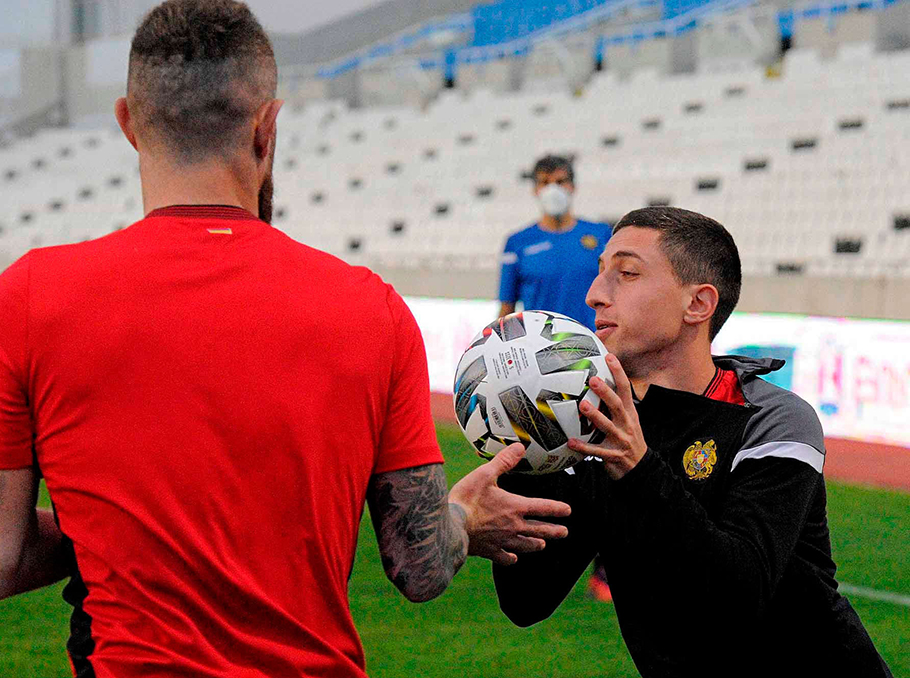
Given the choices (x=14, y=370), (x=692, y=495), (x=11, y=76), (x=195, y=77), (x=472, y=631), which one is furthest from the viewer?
(x=11, y=76)

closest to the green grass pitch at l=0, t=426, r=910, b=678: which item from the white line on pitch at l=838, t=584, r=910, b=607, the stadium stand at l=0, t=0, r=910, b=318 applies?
the white line on pitch at l=838, t=584, r=910, b=607

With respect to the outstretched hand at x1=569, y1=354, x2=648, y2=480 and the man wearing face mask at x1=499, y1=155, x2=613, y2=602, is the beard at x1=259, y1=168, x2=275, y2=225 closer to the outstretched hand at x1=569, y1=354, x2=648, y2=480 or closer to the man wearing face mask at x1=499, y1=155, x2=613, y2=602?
the outstretched hand at x1=569, y1=354, x2=648, y2=480

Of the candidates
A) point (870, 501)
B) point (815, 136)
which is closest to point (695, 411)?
point (870, 501)

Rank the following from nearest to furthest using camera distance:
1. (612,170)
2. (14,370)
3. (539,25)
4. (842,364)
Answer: (14,370)
(842,364)
(612,170)
(539,25)

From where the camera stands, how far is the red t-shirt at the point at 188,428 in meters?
1.63

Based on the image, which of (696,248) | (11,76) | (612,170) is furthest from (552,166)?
(11,76)

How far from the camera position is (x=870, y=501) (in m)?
8.27

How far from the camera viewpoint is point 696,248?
2.51 meters

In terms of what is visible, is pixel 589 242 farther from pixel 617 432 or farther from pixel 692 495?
pixel 617 432

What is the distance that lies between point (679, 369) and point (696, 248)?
26cm

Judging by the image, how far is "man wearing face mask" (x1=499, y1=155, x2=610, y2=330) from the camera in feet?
23.4

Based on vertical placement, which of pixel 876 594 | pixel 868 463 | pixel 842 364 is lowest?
pixel 868 463

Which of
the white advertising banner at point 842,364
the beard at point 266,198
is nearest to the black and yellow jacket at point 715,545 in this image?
the beard at point 266,198

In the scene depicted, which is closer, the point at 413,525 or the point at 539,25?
the point at 413,525
